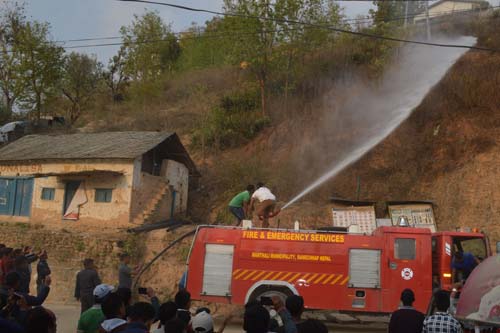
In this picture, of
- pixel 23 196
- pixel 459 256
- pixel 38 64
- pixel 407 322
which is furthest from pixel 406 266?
pixel 38 64

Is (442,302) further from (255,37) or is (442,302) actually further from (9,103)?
(9,103)

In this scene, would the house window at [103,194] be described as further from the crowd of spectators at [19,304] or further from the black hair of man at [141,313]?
the black hair of man at [141,313]

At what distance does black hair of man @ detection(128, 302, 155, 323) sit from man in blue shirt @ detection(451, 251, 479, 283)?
28.3ft

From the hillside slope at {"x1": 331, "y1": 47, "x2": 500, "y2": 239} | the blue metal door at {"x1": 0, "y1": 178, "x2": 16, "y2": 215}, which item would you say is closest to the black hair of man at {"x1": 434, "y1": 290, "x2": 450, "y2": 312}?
the hillside slope at {"x1": 331, "y1": 47, "x2": 500, "y2": 239}

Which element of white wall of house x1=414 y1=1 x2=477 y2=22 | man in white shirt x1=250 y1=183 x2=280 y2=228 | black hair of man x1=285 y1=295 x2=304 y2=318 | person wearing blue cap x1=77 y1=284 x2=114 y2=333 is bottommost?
person wearing blue cap x1=77 y1=284 x2=114 y2=333

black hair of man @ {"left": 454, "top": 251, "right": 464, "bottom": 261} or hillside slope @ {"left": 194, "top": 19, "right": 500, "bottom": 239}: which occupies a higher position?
hillside slope @ {"left": 194, "top": 19, "right": 500, "bottom": 239}

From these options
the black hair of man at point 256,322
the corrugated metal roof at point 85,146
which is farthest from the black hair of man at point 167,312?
the corrugated metal roof at point 85,146

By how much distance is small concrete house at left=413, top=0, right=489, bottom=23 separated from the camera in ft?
136

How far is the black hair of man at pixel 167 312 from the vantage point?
5.82 m

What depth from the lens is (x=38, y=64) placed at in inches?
1427

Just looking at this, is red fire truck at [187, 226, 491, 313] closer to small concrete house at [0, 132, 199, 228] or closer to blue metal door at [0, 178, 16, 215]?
small concrete house at [0, 132, 199, 228]

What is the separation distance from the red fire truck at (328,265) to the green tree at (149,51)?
3525 cm

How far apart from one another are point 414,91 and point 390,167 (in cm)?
605

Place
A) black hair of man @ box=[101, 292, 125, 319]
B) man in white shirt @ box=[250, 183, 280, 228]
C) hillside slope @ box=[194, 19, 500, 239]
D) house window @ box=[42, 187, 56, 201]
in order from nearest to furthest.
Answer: black hair of man @ box=[101, 292, 125, 319] → man in white shirt @ box=[250, 183, 280, 228] → hillside slope @ box=[194, 19, 500, 239] → house window @ box=[42, 187, 56, 201]
